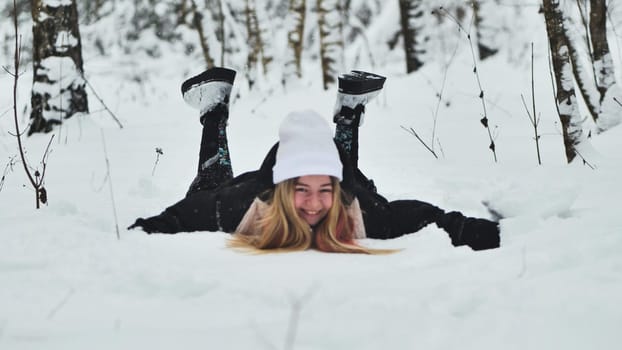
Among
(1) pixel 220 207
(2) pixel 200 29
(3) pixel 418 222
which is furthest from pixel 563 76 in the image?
(2) pixel 200 29

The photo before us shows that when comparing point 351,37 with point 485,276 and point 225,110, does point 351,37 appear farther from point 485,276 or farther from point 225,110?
point 485,276

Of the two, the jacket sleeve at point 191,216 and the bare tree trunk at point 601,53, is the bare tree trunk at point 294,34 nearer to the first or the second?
the bare tree trunk at point 601,53

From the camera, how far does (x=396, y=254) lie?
2.46 m

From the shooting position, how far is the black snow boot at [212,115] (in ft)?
13.2

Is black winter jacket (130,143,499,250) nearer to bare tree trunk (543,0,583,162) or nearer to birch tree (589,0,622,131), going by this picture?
bare tree trunk (543,0,583,162)

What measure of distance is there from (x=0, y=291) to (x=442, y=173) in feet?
10.6

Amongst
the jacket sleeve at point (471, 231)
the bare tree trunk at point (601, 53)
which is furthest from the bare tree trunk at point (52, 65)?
the bare tree trunk at point (601, 53)

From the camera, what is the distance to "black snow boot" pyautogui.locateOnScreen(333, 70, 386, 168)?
394cm

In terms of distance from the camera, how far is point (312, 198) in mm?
2783

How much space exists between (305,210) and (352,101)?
1428 millimetres

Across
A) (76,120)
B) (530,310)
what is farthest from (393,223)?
(76,120)

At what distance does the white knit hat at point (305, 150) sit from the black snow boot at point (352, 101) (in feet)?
3.40

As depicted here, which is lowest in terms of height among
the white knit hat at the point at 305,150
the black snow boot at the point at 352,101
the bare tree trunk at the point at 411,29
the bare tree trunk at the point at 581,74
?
the white knit hat at the point at 305,150

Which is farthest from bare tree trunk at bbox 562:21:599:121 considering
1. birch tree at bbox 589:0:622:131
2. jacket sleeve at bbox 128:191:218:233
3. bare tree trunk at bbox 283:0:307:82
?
bare tree trunk at bbox 283:0:307:82
